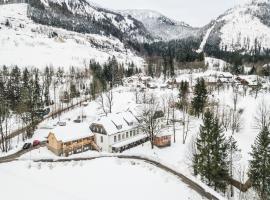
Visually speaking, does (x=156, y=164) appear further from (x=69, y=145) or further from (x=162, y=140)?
(x=69, y=145)

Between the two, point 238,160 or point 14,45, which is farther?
point 14,45

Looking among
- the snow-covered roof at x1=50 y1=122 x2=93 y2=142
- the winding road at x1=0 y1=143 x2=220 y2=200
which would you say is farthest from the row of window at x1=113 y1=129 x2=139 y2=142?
the winding road at x1=0 y1=143 x2=220 y2=200

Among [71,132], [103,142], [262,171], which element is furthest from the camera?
[103,142]

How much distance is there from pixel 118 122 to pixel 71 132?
31.2 ft

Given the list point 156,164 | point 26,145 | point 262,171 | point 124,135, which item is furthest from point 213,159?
point 26,145

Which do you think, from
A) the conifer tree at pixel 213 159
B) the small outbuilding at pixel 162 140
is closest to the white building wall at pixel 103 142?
the small outbuilding at pixel 162 140

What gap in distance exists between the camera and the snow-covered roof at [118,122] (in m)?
55.2

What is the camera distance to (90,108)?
89312 mm

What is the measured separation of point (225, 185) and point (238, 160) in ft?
31.0

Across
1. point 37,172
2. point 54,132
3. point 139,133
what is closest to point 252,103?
point 139,133

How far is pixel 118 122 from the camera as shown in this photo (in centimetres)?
5775

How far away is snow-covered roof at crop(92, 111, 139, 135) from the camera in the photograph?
5522 cm

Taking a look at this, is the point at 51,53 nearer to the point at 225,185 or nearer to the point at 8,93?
the point at 8,93

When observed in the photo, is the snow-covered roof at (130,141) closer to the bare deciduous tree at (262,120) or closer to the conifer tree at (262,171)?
the conifer tree at (262,171)
